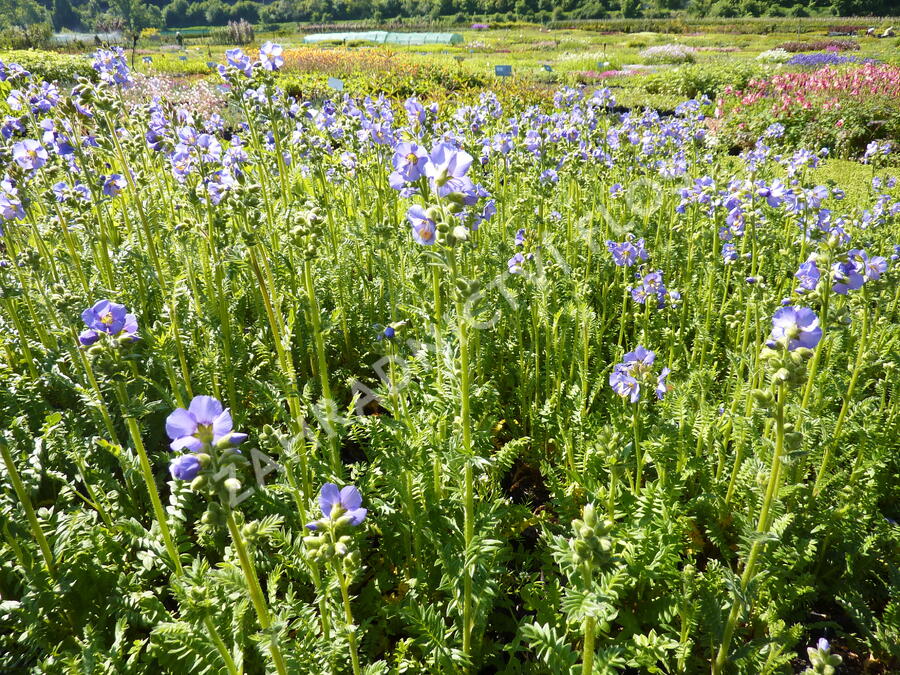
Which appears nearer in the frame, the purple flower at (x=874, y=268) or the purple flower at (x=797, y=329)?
Result: the purple flower at (x=797, y=329)

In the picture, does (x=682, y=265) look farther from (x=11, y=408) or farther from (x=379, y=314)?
(x=11, y=408)

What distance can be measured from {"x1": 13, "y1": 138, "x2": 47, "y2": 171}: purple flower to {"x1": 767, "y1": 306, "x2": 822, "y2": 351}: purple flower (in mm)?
4269

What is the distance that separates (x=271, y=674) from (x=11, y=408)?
2.30 metres

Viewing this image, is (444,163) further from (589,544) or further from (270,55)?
(270,55)

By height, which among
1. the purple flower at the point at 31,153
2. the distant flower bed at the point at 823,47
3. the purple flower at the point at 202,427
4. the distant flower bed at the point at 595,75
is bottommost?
the purple flower at the point at 202,427

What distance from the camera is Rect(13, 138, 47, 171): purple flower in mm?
3507

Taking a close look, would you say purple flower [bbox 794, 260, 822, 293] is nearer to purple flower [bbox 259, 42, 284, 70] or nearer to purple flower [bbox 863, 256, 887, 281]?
purple flower [bbox 863, 256, 887, 281]

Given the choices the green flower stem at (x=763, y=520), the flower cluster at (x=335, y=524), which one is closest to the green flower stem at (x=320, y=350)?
the flower cluster at (x=335, y=524)

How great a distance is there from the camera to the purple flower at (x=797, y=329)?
166 centimetres

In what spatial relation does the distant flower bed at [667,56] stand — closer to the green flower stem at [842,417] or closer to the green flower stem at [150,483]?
the green flower stem at [842,417]

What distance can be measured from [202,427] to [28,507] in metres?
1.33

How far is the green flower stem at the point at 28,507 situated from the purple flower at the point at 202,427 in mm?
1109

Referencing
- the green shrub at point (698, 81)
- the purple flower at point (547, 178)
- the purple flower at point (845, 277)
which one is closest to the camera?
the purple flower at point (845, 277)

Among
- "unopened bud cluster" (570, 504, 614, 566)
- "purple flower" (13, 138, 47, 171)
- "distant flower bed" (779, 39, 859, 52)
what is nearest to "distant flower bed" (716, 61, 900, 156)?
"purple flower" (13, 138, 47, 171)
